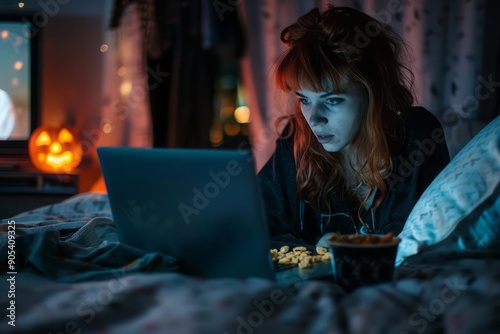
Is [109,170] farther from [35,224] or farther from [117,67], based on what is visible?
[117,67]

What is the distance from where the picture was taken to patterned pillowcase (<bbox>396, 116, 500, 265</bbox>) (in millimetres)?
1119

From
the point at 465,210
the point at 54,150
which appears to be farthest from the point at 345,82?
the point at 54,150

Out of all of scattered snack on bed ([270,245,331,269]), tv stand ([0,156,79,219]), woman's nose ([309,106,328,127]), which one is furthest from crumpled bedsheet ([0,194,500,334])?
tv stand ([0,156,79,219])

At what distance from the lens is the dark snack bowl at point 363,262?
917 mm

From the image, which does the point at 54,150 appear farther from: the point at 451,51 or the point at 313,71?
the point at 313,71

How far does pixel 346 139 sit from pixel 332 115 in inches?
3.4

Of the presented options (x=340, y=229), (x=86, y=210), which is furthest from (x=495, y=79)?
(x=86, y=210)

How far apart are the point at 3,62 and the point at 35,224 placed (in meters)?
2.07

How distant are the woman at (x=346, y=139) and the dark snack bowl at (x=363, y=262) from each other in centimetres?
50

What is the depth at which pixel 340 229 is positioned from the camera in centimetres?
162

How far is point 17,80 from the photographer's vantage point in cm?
335

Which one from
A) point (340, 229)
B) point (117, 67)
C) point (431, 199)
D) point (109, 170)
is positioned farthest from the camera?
point (117, 67)

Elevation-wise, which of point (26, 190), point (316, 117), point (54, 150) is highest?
point (316, 117)

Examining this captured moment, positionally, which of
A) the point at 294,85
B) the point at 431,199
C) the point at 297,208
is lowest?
the point at 297,208
